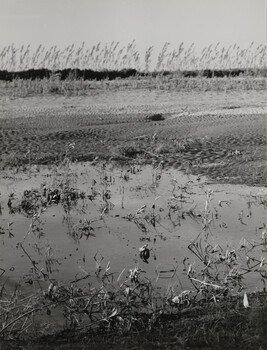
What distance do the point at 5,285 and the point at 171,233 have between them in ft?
5.94

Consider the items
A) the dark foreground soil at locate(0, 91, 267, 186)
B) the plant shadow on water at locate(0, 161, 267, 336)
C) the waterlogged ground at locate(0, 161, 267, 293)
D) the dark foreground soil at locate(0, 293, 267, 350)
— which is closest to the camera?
the dark foreground soil at locate(0, 293, 267, 350)

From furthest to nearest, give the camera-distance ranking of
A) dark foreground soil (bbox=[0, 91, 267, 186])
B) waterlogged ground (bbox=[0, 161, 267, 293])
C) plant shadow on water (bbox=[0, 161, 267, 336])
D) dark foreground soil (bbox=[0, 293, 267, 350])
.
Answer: dark foreground soil (bbox=[0, 91, 267, 186])
waterlogged ground (bbox=[0, 161, 267, 293])
plant shadow on water (bbox=[0, 161, 267, 336])
dark foreground soil (bbox=[0, 293, 267, 350])

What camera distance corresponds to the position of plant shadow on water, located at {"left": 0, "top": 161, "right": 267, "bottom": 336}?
362 centimetres

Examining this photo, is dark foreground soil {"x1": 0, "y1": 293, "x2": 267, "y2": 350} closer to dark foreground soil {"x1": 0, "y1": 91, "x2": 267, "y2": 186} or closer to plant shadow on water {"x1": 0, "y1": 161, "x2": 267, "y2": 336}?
plant shadow on water {"x1": 0, "y1": 161, "x2": 267, "y2": 336}

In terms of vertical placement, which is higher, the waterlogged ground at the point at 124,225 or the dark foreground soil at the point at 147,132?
the dark foreground soil at the point at 147,132

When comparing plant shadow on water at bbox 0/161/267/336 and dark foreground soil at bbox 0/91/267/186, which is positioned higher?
dark foreground soil at bbox 0/91/267/186

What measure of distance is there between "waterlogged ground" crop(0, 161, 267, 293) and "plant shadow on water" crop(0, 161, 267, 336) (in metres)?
0.01

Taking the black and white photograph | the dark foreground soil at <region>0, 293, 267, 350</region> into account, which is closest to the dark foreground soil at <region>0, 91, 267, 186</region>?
the black and white photograph

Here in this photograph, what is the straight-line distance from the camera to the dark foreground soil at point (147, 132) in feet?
25.8

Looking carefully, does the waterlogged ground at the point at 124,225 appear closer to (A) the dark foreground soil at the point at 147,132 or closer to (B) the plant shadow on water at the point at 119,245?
(B) the plant shadow on water at the point at 119,245

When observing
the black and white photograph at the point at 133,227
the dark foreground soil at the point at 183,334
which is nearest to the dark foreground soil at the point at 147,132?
the black and white photograph at the point at 133,227

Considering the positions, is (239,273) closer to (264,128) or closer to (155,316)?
(155,316)

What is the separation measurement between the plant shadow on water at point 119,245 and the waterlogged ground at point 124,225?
1 cm

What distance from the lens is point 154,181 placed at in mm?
7043
